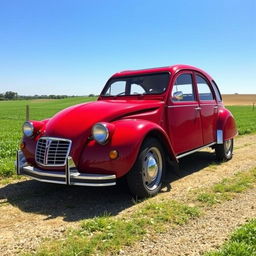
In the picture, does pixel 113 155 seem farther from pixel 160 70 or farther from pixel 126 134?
pixel 160 70

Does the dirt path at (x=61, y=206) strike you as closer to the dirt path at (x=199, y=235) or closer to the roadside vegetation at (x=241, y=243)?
the dirt path at (x=199, y=235)

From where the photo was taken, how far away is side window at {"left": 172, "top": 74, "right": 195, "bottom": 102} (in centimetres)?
592

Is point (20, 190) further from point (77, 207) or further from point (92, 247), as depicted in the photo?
point (92, 247)

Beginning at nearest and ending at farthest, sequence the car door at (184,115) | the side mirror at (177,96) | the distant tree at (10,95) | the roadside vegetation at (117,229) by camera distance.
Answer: the roadside vegetation at (117,229), the car door at (184,115), the side mirror at (177,96), the distant tree at (10,95)

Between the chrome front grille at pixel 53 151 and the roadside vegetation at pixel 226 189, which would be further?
the roadside vegetation at pixel 226 189

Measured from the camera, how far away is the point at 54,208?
15.0 ft

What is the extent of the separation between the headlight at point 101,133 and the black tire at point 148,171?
0.58m

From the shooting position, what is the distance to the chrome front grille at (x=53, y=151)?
14.9 feet

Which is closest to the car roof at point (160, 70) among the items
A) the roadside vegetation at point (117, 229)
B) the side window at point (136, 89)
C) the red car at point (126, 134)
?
the red car at point (126, 134)

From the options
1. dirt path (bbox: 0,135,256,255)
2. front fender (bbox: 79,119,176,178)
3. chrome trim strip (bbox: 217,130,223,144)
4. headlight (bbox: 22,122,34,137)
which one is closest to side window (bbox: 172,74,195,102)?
chrome trim strip (bbox: 217,130,223,144)

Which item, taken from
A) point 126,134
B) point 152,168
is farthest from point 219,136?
point 126,134

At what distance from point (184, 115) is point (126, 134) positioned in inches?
71.5

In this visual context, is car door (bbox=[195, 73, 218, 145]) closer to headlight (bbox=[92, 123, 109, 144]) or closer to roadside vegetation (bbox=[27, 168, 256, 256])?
roadside vegetation (bbox=[27, 168, 256, 256])

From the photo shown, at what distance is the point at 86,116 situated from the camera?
4883 millimetres
